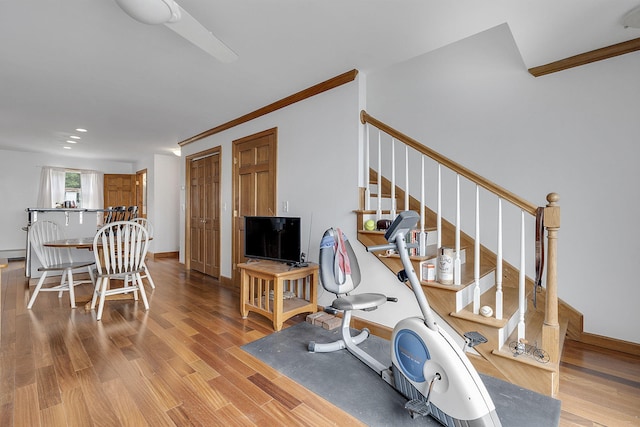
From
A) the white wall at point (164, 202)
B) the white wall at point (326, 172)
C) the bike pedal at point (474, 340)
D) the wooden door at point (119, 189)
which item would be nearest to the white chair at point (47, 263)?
the white wall at point (326, 172)

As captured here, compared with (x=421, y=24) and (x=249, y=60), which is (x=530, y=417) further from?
(x=249, y=60)

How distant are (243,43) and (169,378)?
2496mm

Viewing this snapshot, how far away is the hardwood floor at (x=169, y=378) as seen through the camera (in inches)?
62.7

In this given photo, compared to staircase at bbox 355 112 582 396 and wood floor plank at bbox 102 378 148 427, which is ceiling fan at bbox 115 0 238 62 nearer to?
staircase at bbox 355 112 582 396

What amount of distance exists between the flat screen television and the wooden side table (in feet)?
0.34

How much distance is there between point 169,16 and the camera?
1591mm

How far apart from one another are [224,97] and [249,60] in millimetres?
988

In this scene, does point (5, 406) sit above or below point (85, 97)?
below

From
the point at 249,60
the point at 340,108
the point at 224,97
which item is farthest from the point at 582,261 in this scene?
the point at 224,97

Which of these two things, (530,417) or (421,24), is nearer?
(530,417)

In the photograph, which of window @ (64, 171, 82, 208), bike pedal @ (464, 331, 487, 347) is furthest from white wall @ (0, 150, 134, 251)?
bike pedal @ (464, 331, 487, 347)

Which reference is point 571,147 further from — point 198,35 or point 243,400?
point 243,400

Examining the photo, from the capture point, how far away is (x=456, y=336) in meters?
2.23

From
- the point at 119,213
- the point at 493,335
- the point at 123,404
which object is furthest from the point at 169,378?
the point at 119,213
